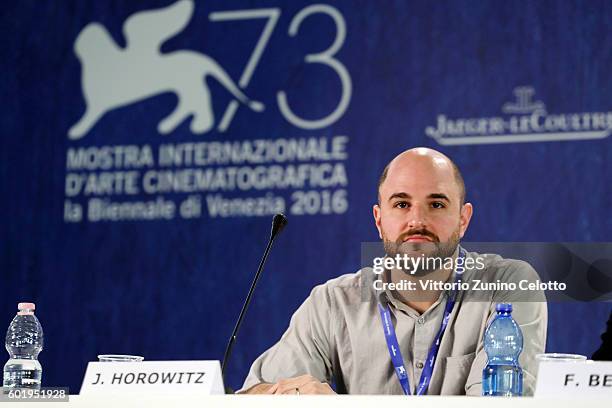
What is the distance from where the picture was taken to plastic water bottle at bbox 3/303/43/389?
99.7 inches

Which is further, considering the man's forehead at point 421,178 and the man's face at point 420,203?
the man's forehead at point 421,178

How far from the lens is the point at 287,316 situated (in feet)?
14.4

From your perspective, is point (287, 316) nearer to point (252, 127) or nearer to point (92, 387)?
point (252, 127)

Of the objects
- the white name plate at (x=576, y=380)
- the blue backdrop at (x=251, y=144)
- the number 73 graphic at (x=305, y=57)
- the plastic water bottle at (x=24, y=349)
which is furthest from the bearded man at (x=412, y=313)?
the number 73 graphic at (x=305, y=57)

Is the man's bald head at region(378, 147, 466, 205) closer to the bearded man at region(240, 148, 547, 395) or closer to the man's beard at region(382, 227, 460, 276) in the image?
the bearded man at region(240, 148, 547, 395)

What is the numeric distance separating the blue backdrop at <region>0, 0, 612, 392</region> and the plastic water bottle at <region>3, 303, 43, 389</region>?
158 centimetres

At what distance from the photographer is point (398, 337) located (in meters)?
2.58

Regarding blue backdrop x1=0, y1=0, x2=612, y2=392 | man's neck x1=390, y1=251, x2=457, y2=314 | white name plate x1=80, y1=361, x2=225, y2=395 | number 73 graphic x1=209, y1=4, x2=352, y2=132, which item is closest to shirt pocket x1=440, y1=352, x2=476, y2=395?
man's neck x1=390, y1=251, x2=457, y2=314

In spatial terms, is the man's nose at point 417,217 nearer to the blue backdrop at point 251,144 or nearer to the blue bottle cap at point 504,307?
the blue bottle cap at point 504,307

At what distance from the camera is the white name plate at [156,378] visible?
2.01 metres

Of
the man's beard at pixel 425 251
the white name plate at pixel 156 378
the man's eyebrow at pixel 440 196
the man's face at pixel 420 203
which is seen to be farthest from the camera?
the man's eyebrow at pixel 440 196

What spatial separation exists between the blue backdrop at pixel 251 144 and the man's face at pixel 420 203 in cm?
131

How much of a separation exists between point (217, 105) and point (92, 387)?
101 inches

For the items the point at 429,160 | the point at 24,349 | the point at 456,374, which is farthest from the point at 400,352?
the point at 24,349
